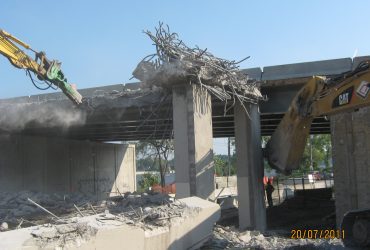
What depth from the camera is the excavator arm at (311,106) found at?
10102mm

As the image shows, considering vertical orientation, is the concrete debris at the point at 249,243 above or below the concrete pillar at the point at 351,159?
below

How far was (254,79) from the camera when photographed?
1720cm

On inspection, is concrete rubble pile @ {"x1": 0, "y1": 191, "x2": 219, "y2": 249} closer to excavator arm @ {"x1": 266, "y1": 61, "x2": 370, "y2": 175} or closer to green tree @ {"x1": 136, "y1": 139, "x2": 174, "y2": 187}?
excavator arm @ {"x1": 266, "y1": 61, "x2": 370, "y2": 175}

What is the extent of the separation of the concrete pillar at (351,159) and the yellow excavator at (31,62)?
888cm

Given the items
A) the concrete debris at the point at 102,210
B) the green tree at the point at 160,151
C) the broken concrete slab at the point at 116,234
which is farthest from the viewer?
the green tree at the point at 160,151

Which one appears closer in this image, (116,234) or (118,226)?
(116,234)

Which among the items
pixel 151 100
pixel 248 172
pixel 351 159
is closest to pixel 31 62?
pixel 151 100

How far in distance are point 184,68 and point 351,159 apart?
19.5ft

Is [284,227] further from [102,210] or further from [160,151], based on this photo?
[160,151]

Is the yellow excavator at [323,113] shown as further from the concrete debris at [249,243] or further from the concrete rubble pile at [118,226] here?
the concrete rubble pile at [118,226]

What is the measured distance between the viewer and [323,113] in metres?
11.7

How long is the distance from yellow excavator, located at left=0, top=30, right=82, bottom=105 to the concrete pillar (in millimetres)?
8884

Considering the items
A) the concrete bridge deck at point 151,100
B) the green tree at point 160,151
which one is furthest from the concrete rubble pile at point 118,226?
the green tree at point 160,151

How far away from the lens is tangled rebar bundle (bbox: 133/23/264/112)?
12867 millimetres
